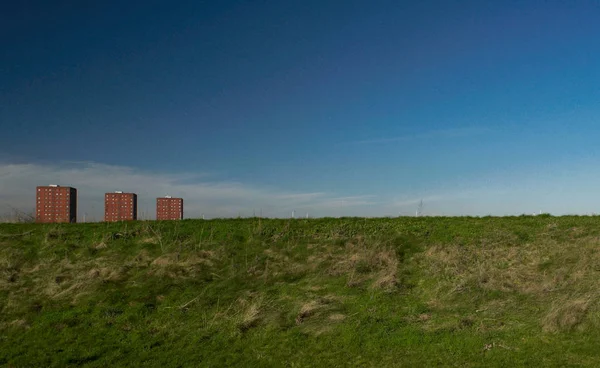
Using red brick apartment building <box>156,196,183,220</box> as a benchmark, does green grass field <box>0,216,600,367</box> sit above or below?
below

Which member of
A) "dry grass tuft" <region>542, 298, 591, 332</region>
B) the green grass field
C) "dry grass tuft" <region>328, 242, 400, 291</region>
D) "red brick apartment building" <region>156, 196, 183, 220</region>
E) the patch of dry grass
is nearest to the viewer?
the green grass field

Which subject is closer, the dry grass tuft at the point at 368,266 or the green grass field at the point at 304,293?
the green grass field at the point at 304,293

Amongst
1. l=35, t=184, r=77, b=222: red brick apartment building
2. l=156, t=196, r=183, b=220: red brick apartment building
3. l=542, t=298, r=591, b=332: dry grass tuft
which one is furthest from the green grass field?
l=156, t=196, r=183, b=220: red brick apartment building

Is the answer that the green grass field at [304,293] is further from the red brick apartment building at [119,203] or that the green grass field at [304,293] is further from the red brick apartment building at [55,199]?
the red brick apartment building at [119,203]

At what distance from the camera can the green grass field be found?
1181 cm

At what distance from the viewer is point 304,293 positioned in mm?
16062

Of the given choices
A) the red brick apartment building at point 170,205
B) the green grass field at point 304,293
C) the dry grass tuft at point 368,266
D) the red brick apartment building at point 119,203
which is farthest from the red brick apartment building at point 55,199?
the dry grass tuft at point 368,266

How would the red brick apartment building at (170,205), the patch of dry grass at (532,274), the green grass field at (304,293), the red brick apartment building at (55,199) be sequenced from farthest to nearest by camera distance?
the red brick apartment building at (170,205)
the red brick apartment building at (55,199)
the patch of dry grass at (532,274)
the green grass field at (304,293)

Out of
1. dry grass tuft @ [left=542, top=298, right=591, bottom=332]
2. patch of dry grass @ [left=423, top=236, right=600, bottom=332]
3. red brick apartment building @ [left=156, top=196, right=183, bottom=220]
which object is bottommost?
dry grass tuft @ [left=542, top=298, right=591, bottom=332]

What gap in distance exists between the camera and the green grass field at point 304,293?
1181 centimetres

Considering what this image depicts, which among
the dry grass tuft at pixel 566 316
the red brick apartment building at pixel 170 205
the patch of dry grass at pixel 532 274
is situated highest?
the red brick apartment building at pixel 170 205

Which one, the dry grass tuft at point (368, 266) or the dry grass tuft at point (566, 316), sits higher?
the dry grass tuft at point (368, 266)

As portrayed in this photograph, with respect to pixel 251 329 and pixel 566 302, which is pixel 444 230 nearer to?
pixel 566 302

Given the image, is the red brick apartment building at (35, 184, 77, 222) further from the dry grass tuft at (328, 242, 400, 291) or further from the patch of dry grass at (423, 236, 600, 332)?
the patch of dry grass at (423, 236, 600, 332)
